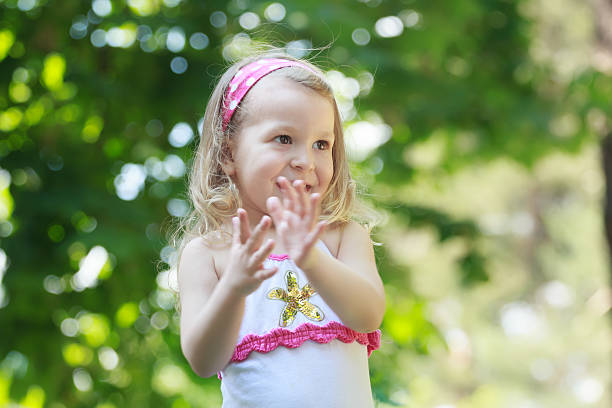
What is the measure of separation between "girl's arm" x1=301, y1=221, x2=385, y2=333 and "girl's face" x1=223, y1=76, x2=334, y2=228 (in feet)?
0.70

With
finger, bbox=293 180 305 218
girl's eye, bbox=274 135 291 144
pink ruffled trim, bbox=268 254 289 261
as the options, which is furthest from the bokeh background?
finger, bbox=293 180 305 218

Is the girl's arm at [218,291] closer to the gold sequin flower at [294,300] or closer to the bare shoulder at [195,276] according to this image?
the bare shoulder at [195,276]

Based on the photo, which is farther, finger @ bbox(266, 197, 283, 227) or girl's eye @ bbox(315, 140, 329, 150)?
girl's eye @ bbox(315, 140, 329, 150)

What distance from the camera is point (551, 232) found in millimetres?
17781

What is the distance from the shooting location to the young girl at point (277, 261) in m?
1.32

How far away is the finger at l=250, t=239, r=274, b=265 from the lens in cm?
126

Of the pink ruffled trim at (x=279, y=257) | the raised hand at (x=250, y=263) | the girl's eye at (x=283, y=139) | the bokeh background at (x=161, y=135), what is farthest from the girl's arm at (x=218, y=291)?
the bokeh background at (x=161, y=135)

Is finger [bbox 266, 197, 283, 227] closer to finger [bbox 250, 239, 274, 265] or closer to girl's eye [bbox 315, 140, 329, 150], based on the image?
finger [bbox 250, 239, 274, 265]

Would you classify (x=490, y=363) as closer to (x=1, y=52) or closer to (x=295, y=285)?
(x=1, y=52)

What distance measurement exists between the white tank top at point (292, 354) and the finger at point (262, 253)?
23 centimetres

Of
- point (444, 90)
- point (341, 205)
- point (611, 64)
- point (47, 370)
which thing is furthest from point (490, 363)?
point (341, 205)

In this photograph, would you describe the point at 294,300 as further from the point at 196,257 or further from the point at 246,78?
the point at 246,78

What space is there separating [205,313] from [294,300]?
9.0 inches

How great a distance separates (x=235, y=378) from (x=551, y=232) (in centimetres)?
1746
